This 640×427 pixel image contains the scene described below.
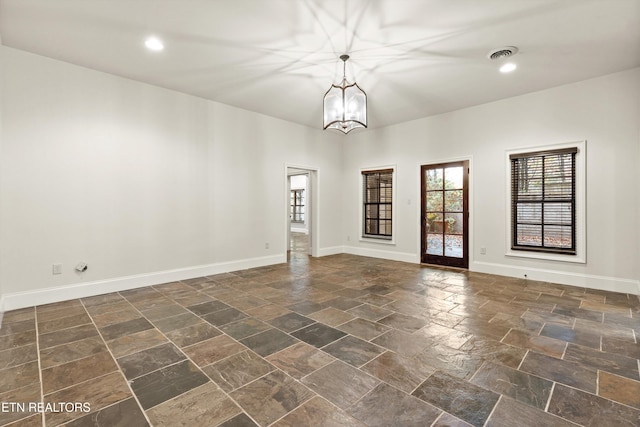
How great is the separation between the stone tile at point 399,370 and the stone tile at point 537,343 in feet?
3.11

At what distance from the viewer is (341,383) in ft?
6.35

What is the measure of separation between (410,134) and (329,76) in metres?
2.78

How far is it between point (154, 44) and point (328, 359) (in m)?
3.66

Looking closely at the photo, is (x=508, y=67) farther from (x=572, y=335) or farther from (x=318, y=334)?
(x=318, y=334)

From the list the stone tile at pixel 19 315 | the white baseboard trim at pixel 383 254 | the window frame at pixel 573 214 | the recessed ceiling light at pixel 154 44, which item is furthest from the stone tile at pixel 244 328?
the window frame at pixel 573 214

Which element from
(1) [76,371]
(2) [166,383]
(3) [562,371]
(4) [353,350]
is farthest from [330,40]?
(1) [76,371]

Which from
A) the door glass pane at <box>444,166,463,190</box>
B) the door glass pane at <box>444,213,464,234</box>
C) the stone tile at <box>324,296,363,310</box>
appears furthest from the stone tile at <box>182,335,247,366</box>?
the door glass pane at <box>444,166,463,190</box>

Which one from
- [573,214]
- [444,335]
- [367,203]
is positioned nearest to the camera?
[444,335]

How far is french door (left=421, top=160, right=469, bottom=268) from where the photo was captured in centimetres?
545

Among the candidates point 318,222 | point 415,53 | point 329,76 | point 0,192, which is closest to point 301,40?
point 329,76

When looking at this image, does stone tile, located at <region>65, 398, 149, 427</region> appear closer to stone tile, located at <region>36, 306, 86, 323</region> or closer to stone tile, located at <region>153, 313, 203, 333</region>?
stone tile, located at <region>153, 313, 203, 333</region>

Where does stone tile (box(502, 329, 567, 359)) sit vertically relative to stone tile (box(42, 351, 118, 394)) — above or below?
below

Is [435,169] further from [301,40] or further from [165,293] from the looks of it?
[165,293]

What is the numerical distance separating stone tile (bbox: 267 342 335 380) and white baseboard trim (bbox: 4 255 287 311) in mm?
2935
